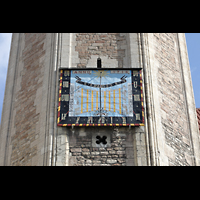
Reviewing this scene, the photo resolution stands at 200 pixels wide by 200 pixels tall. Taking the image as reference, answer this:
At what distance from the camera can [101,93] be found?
15586 mm

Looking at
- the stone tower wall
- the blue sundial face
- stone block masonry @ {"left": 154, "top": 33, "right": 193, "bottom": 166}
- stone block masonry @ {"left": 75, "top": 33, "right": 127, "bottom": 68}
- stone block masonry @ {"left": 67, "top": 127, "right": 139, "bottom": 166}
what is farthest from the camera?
stone block masonry @ {"left": 75, "top": 33, "right": 127, "bottom": 68}

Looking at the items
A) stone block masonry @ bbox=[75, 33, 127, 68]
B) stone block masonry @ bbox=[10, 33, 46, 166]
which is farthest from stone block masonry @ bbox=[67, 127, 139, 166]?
stone block masonry @ bbox=[75, 33, 127, 68]

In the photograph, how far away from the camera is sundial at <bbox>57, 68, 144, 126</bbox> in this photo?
15.1 metres

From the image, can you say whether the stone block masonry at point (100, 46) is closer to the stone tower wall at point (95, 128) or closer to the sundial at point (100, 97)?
the stone tower wall at point (95, 128)

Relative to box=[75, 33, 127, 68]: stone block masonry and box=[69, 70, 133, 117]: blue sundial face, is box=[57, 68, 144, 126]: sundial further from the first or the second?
box=[75, 33, 127, 68]: stone block masonry

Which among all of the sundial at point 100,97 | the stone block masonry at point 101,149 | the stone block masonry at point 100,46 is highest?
the stone block masonry at point 100,46

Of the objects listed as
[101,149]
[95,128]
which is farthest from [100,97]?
[101,149]

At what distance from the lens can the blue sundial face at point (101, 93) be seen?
15281 millimetres

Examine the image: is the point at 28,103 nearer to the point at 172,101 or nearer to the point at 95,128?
the point at 95,128

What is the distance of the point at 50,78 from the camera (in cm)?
1605

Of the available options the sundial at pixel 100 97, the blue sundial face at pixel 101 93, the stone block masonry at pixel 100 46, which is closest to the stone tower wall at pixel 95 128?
the stone block masonry at pixel 100 46
